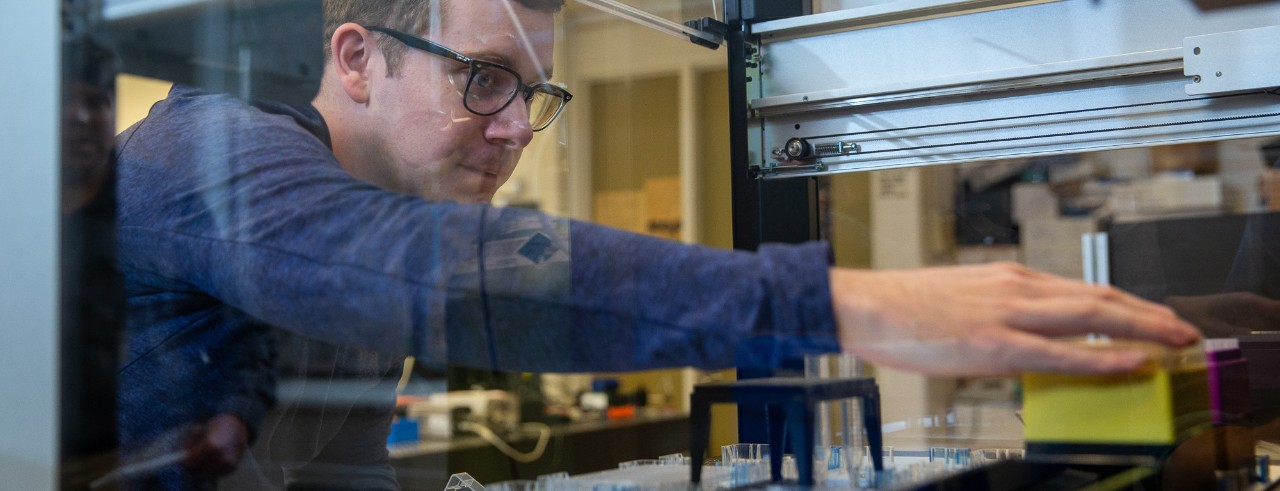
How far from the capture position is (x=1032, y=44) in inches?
40.4

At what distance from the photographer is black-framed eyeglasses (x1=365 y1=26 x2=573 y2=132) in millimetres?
827

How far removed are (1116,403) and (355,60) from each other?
23.9 inches

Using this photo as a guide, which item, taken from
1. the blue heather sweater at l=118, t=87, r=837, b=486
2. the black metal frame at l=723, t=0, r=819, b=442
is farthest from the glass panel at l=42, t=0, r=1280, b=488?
the black metal frame at l=723, t=0, r=819, b=442

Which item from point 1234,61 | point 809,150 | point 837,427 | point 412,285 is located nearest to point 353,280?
point 412,285

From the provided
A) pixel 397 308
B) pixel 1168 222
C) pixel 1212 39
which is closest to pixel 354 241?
pixel 397 308

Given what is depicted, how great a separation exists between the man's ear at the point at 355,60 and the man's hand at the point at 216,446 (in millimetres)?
267

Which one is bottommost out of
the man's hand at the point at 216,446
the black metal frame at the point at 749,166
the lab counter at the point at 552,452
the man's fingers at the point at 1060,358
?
the lab counter at the point at 552,452

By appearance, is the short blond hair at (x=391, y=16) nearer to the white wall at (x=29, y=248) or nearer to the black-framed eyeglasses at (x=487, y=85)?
the black-framed eyeglasses at (x=487, y=85)

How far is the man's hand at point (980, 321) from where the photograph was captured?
23.7 inches

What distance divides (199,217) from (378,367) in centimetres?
19

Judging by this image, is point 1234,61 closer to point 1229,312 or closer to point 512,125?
point 1229,312

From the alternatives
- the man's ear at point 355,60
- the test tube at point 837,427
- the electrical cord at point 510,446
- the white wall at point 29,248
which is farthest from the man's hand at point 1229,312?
the white wall at point 29,248

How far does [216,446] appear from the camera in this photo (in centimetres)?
81

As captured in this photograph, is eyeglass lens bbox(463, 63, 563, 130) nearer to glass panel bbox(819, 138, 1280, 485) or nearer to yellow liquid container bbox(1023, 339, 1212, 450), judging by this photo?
glass panel bbox(819, 138, 1280, 485)
